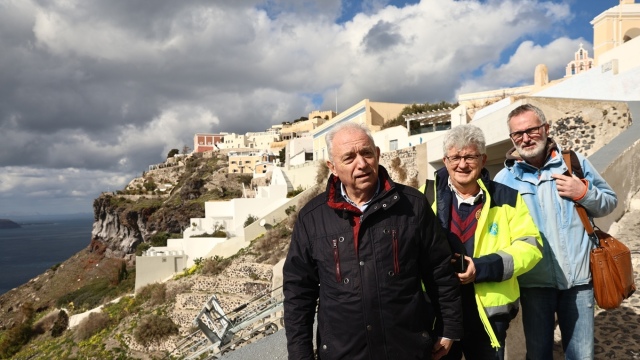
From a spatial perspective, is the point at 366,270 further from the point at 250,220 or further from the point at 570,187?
the point at 250,220

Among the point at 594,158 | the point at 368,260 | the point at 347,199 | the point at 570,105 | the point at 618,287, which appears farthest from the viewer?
the point at 570,105

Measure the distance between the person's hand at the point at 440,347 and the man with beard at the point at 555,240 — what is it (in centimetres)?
77

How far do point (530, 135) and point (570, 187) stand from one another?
1.26 feet

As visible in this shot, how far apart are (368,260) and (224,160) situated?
70.8m

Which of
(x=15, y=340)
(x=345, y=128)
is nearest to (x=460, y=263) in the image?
(x=345, y=128)

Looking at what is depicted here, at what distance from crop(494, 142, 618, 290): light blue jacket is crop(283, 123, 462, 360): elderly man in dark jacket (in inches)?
30.7

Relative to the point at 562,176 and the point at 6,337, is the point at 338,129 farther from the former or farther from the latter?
the point at 6,337

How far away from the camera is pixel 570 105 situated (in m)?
7.81

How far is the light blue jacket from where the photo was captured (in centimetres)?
226

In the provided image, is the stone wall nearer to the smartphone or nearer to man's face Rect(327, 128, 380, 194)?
the smartphone

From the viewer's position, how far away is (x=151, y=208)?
173 feet

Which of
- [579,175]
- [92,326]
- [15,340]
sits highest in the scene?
[579,175]

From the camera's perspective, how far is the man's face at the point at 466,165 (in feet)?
6.96

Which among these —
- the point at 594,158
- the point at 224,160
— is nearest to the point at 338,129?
the point at 594,158
